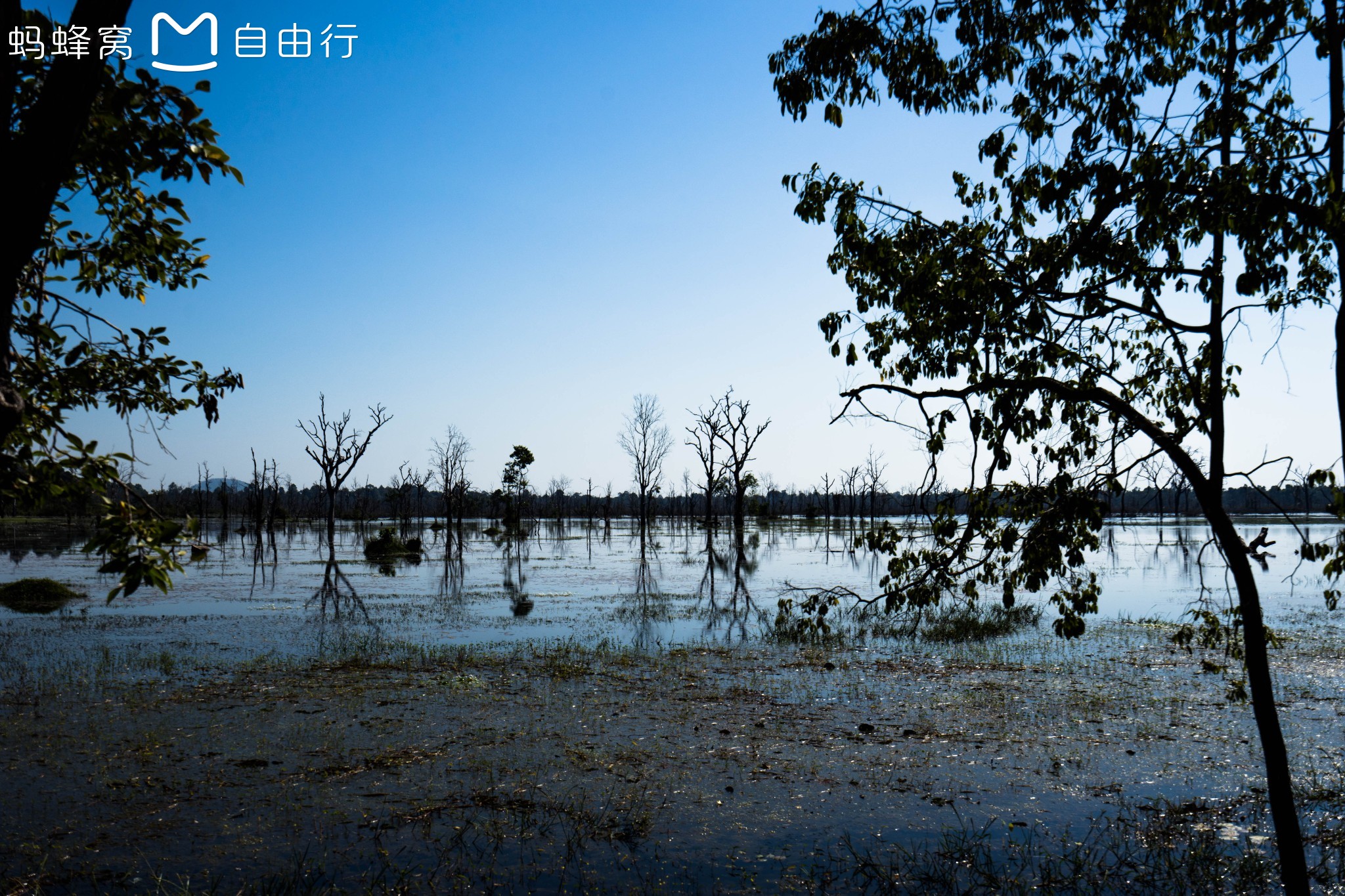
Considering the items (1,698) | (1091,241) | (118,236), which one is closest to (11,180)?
(118,236)

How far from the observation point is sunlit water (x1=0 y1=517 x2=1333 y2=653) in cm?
1633

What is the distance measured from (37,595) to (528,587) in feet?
38.8

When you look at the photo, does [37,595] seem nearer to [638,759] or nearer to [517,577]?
[517,577]

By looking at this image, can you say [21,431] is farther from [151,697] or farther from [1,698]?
[1,698]

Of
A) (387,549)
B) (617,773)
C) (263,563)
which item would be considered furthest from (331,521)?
(617,773)

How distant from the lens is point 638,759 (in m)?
7.96

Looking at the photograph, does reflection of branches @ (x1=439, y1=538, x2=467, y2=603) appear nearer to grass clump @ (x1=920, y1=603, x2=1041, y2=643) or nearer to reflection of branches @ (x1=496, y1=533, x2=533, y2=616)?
reflection of branches @ (x1=496, y1=533, x2=533, y2=616)

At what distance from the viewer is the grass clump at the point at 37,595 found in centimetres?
1917

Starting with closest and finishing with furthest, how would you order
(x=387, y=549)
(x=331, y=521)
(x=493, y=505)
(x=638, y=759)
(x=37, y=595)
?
(x=638, y=759)
(x=37, y=595)
(x=387, y=549)
(x=331, y=521)
(x=493, y=505)

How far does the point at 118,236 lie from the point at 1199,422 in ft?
19.5

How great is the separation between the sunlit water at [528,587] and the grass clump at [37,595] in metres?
0.75

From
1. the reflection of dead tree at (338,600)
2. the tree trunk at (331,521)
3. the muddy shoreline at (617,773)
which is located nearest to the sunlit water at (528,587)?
the reflection of dead tree at (338,600)

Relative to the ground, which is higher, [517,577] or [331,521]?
[331,521]

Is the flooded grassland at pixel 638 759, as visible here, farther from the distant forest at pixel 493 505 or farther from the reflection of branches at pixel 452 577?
the distant forest at pixel 493 505
